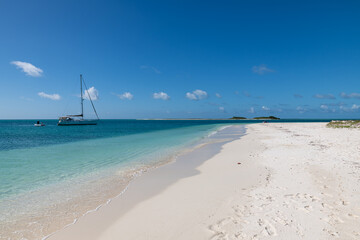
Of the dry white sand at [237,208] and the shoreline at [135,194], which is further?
the shoreline at [135,194]

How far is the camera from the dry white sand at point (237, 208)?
4537 mm

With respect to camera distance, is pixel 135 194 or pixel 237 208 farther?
pixel 135 194

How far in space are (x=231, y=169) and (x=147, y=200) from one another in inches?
213

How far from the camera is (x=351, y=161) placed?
1048 cm

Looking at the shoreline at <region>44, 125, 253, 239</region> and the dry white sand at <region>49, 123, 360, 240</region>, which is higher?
the dry white sand at <region>49, 123, 360, 240</region>

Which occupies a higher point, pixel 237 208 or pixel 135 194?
pixel 237 208

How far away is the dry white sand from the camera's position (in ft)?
14.9

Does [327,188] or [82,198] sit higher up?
[327,188]

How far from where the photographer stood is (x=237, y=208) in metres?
5.73

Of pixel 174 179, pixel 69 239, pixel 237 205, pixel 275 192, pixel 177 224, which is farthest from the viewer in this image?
pixel 174 179

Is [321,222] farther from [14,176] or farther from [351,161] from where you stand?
[14,176]

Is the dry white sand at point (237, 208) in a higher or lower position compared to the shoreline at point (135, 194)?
higher

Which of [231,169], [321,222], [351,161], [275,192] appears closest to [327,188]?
[275,192]

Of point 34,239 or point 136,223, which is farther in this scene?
point 136,223
